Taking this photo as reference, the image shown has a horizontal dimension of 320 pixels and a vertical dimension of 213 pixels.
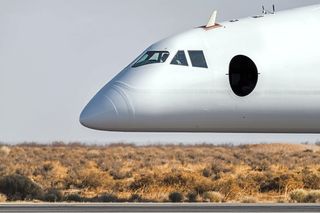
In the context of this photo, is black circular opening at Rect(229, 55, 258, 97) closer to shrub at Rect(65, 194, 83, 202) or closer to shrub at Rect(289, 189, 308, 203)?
shrub at Rect(289, 189, 308, 203)

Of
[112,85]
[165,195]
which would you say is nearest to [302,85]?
[112,85]

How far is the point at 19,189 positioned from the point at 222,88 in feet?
73.1

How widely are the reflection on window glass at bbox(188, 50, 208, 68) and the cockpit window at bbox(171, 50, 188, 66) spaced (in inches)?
8.2

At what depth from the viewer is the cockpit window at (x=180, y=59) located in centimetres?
3509

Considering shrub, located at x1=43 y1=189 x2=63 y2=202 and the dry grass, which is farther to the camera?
the dry grass

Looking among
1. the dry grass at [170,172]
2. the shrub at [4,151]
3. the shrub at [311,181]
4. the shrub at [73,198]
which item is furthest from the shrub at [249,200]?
the shrub at [4,151]

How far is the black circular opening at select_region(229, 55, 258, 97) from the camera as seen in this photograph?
35062 mm

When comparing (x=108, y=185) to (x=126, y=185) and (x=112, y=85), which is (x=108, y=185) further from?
(x=112, y=85)

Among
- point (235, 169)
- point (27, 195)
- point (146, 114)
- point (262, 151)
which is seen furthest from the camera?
point (262, 151)

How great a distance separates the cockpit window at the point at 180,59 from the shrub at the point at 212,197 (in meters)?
18.7

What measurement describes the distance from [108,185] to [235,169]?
706 inches

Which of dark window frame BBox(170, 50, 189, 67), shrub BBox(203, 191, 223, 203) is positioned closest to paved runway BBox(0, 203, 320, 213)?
shrub BBox(203, 191, 223, 203)

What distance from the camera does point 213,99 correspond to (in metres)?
35.0

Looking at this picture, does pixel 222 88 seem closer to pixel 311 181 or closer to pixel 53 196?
pixel 53 196
